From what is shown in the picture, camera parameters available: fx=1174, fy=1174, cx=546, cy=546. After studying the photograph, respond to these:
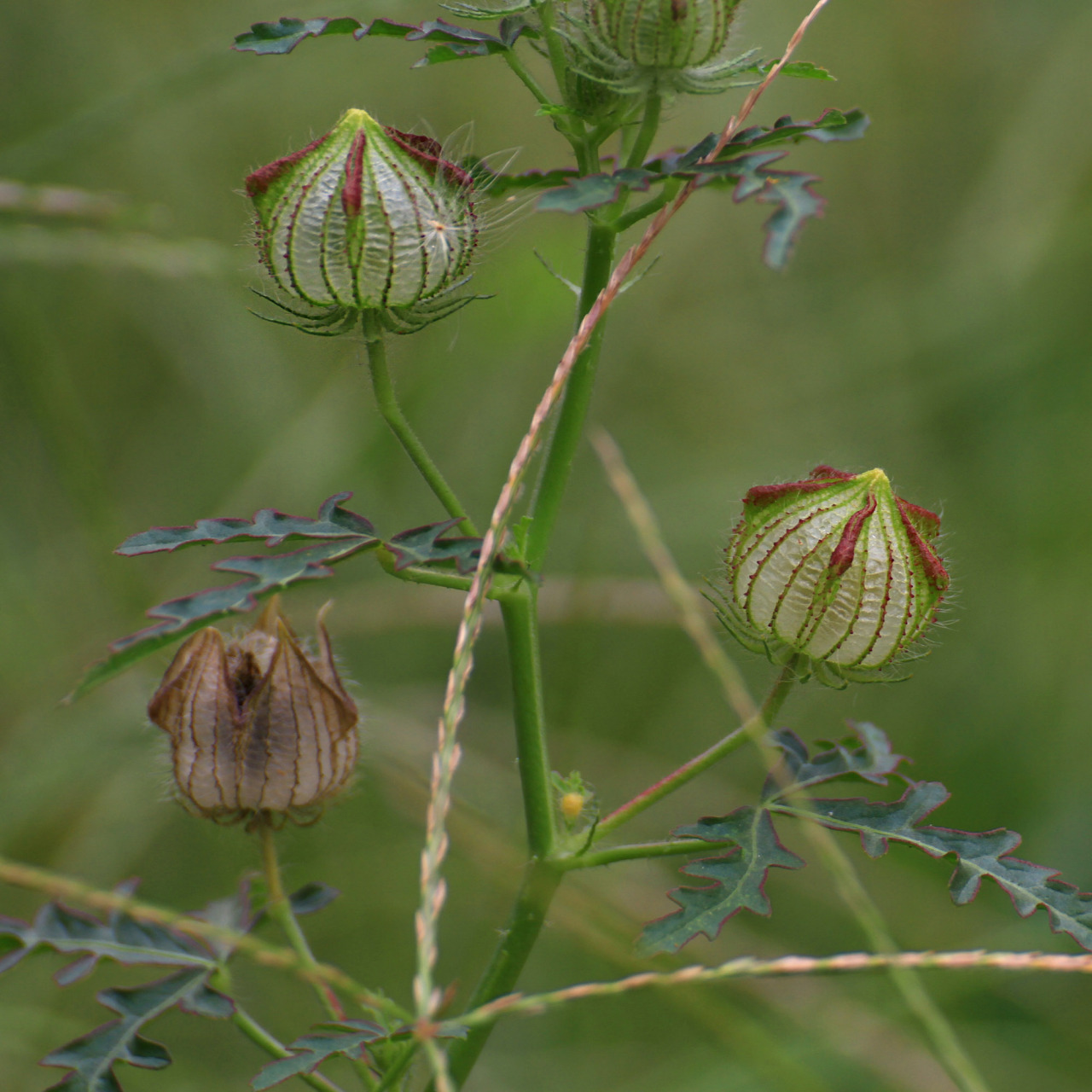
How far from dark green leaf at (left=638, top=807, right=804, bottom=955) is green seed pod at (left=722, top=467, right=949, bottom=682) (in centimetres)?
26

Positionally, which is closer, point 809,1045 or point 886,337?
point 809,1045

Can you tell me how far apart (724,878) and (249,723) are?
69 centimetres

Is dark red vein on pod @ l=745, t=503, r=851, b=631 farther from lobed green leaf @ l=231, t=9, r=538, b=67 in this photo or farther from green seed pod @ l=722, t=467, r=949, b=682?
lobed green leaf @ l=231, t=9, r=538, b=67

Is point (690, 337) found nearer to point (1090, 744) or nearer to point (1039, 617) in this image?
point (1039, 617)

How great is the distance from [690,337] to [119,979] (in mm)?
2951

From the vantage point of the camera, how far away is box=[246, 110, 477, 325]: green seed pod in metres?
1.53

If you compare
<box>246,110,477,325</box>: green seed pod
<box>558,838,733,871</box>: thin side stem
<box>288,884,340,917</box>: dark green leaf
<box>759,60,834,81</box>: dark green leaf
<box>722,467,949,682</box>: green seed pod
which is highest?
<box>759,60,834,81</box>: dark green leaf

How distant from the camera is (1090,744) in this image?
3.27 meters

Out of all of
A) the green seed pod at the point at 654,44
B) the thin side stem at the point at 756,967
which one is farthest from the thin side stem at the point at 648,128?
the thin side stem at the point at 756,967

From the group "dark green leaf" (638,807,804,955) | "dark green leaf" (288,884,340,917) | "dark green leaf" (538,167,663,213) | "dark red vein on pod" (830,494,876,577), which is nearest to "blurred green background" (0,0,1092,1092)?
"dark green leaf" (288,884,340,917)

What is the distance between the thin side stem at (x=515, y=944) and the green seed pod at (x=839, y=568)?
467mm

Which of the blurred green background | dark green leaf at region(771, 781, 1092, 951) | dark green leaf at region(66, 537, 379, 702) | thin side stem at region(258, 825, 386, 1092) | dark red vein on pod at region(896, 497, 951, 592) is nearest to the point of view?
dark green leaf at region(66, 537, 379, 702)

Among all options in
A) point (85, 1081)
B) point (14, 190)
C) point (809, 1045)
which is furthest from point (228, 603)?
point (809, 1045)

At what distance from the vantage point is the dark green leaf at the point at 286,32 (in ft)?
5.12
